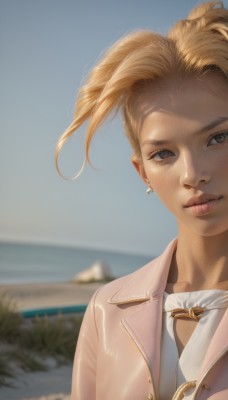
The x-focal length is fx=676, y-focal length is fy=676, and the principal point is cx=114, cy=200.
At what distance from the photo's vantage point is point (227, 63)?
2.20 m

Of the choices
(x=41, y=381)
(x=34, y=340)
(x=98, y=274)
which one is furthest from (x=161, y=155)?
(x=98, y=274)

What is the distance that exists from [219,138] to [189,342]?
0.66 meters

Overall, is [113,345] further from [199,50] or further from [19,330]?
[19,330]

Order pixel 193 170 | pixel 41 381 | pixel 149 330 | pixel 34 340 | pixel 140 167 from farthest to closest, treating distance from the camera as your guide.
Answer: pixel 34 340, pixel 41 381, pixel 140 167, pixel 149 330, pixel 193 170

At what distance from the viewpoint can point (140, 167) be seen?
2.48 meters

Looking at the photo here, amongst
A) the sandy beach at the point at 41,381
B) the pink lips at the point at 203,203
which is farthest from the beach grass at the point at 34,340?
the pink lips at the point at 203,203

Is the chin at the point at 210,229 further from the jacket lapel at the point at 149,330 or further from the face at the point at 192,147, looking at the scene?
the jacket lapel at the point at 149,330

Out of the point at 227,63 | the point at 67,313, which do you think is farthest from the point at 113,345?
the point at 67,313

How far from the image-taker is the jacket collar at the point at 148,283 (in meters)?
2.40

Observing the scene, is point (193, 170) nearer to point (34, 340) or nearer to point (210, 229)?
point (210, 229)

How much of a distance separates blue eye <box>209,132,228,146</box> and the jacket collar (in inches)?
20.5

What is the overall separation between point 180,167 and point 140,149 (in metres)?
0.28

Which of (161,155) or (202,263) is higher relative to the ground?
(161,155)

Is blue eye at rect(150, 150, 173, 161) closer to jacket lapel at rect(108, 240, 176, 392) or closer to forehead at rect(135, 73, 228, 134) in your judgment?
forehead at rect(135, 73, 228, 134)
